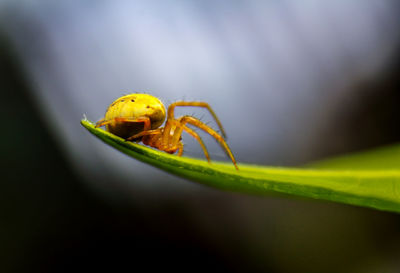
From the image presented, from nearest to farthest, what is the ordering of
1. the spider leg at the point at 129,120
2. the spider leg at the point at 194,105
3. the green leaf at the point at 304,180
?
the green leaf at the point at 304,180
the spider leg at the point at 129,120
the spider leg at the point at 194,105

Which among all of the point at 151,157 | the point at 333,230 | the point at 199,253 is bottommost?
the point at 333,230

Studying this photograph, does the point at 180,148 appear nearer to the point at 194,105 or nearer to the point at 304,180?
the point at 194,105

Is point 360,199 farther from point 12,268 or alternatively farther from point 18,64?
point 18,64

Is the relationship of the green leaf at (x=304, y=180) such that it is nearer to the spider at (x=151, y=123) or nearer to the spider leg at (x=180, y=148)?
the spider at (x=151, y=123)

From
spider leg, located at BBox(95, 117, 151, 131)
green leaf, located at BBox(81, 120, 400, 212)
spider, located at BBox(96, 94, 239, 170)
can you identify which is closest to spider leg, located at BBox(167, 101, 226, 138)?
spider, located at BBox(96, 94, 239, 170)

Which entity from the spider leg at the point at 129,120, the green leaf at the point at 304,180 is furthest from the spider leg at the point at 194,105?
the green leaf at the point at 304,180

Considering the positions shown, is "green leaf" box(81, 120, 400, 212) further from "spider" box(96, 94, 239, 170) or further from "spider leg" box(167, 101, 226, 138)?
"spider leg" box(167, 101, 226, 138)

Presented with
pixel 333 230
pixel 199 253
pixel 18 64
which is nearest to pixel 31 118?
pixel 18 64

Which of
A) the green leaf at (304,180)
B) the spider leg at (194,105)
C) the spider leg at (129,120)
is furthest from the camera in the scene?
the spider leg at (194,105)
